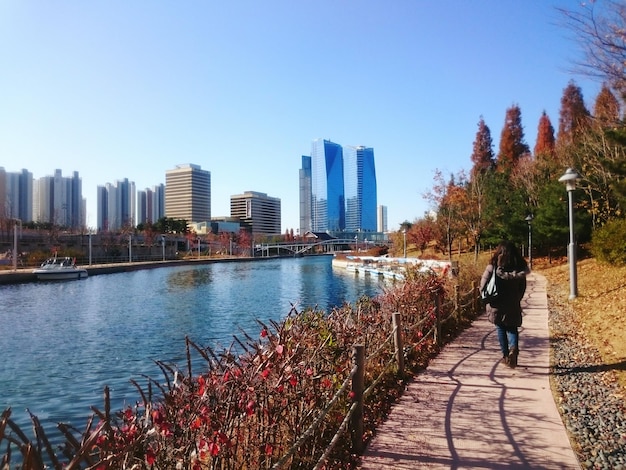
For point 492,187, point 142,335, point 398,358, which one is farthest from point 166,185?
point 398,358

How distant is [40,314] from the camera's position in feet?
56.5

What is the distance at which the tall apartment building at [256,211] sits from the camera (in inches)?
5477

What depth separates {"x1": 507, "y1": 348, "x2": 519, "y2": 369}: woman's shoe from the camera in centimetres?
579

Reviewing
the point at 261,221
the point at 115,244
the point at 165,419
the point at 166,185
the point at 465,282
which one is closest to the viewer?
the point at 165,419

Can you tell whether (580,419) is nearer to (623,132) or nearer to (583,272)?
(623,132)

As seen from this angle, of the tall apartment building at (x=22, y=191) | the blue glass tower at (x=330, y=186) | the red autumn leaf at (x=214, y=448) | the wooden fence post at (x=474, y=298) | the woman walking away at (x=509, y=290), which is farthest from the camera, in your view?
the blue glass tower at (x=330, y=186)

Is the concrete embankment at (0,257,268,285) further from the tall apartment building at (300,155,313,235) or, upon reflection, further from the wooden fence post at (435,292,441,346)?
the tall apartment building at (300,155,313,235)

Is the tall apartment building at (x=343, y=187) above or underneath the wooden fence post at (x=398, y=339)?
above

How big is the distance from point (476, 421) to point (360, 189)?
503 ft

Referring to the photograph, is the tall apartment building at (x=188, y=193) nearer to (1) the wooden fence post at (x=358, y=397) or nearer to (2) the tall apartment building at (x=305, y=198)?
(2) the tall apartment building at (x=305, y=198)

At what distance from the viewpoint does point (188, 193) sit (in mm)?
128750

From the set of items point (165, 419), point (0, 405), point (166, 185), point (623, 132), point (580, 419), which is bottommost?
point (0, 405)

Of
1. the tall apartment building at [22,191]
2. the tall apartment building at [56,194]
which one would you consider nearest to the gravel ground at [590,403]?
the tall apartment building at [22,191]

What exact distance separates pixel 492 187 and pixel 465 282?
18.3 metres
